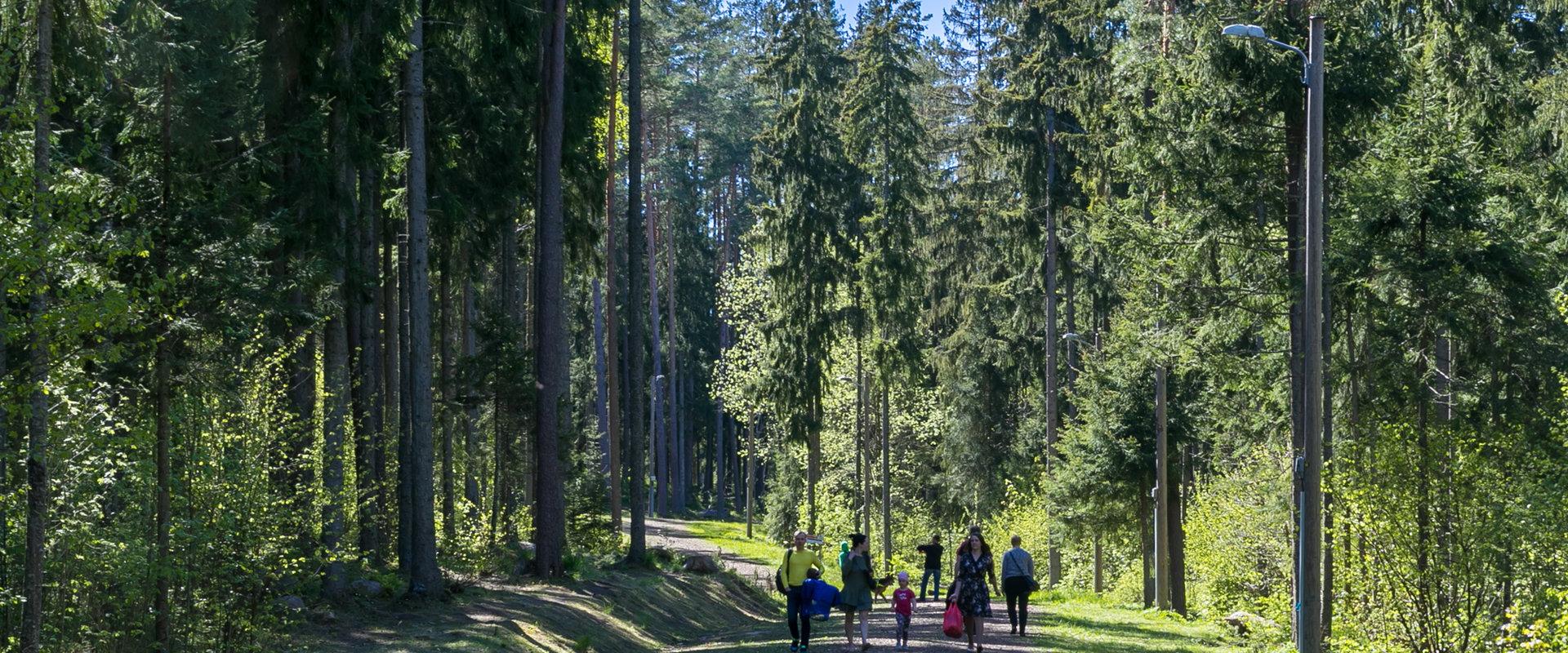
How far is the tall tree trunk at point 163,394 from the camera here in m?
14.2

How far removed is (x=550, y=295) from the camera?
25094 mm

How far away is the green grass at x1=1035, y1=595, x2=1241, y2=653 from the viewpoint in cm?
2167

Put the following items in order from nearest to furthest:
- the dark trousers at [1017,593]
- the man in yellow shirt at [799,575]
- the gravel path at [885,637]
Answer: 1. the man in yellow shirt at [799,575]
2. the gravel path at [885,637]
3. the dark trousers at [1017,593]

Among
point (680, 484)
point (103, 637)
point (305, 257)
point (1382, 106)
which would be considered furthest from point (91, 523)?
point (680, 484)

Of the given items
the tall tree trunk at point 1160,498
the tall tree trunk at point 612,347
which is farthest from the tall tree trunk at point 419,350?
the tall tree trunk at point 1160,498

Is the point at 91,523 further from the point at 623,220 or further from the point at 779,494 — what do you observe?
the point at 623,220

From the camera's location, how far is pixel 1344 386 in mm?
23859

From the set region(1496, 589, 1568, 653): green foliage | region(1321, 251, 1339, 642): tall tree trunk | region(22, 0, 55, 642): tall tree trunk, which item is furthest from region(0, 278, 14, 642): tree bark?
region(1321, 251, 1339, 642): tall tree trunk

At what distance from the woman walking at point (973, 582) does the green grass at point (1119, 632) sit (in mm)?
1578

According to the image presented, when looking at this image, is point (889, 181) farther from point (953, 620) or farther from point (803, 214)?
point (953, 620)

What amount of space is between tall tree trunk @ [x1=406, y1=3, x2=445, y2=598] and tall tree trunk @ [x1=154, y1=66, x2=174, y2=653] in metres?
6.06

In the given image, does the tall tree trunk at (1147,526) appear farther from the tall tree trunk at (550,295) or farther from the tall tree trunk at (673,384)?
the tall tree trunk at (673,384)

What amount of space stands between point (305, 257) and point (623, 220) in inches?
1813

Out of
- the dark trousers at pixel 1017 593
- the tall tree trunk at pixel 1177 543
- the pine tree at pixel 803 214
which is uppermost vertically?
the pine tree at pixel 803 214
